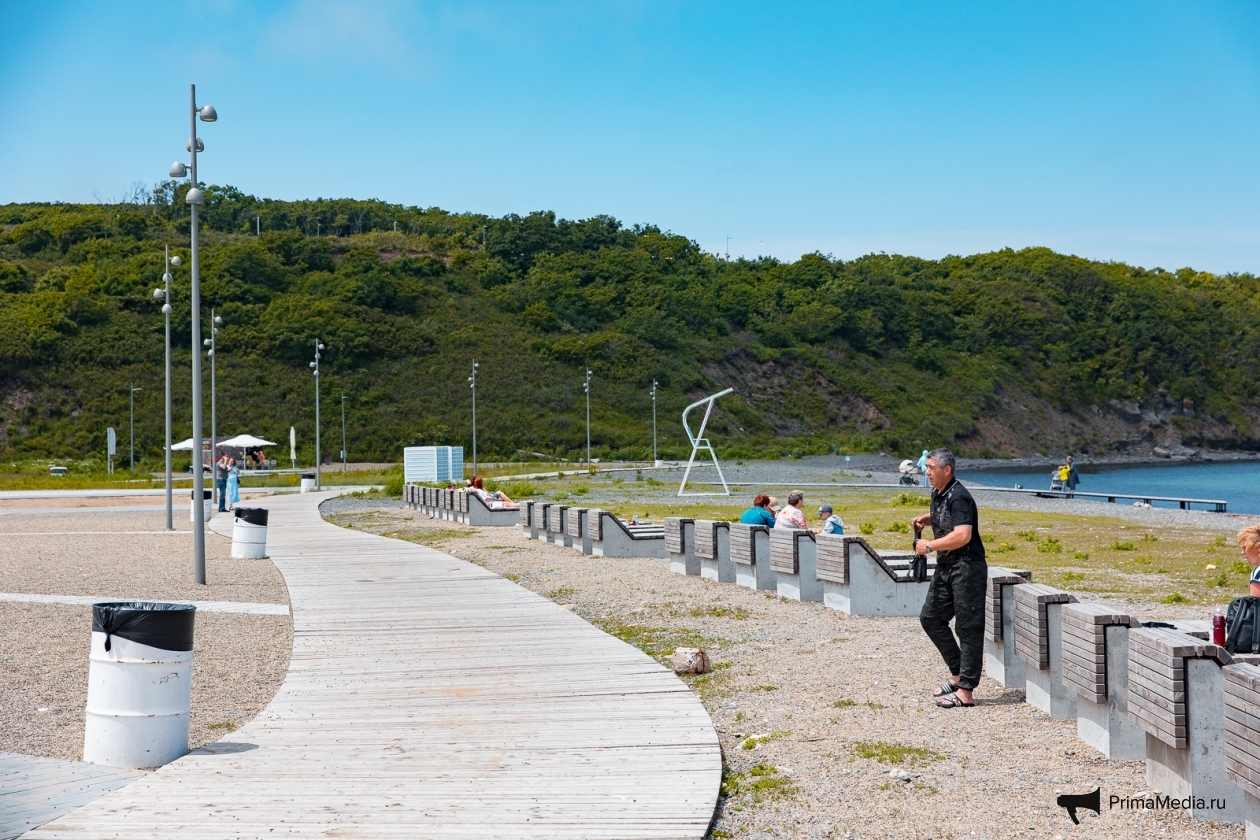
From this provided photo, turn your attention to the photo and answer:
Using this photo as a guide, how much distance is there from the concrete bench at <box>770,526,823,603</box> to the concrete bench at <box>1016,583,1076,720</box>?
4.54 m

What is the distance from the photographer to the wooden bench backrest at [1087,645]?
5.90 meters

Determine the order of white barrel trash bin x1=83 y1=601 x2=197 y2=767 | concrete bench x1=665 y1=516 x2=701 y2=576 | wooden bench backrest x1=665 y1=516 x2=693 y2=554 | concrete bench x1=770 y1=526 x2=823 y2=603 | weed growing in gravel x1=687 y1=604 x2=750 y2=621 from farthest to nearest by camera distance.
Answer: wooden bench backrest x1=665 y1=516 x2=693 y2=554 < concrete bench x1=665 y1=516 x2=701 y2=576 < concrete bench x1=770 y1=526 x2=823 y2=603 < weed growing in gravel x1=687 y1=604 x2=750 y2=621 < white barrel trash bin x1=83 y1=601 x2=197 y2=767

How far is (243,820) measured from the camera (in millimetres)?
4820

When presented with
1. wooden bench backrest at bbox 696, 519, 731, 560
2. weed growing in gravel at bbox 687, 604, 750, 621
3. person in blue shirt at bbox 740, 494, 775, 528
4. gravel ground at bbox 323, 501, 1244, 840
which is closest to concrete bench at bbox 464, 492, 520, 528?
person in blue shirt at bbox 740, 494, 775, 528

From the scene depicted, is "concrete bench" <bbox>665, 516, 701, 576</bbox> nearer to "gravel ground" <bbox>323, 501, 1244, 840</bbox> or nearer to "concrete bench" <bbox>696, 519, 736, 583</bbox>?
"concrete bench" <bbox>696, 519, 736, 583</bbox>

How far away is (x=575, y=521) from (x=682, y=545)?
3.45 metres

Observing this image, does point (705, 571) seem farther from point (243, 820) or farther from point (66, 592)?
point (243, 820)

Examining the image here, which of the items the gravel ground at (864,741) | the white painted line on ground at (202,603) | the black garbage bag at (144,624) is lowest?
the white painted line on ground at (202,603)

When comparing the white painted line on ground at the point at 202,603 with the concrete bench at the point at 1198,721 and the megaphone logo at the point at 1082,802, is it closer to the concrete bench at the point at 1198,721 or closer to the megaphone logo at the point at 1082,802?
the megaphone logo at the point at 1082,802

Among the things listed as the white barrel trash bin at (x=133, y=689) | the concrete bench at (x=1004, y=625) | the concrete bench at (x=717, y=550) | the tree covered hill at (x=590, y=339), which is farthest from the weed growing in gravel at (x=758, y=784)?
the tree covered hill at (x=590, y=339)

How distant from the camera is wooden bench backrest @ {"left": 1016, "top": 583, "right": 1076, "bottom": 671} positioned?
→ 6691 millimetres

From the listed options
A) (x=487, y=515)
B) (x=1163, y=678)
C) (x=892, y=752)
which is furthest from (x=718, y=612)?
(x=487, y=515)

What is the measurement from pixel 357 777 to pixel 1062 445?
108336 millimetres

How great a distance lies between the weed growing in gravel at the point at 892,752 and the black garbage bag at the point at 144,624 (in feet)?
11.2
